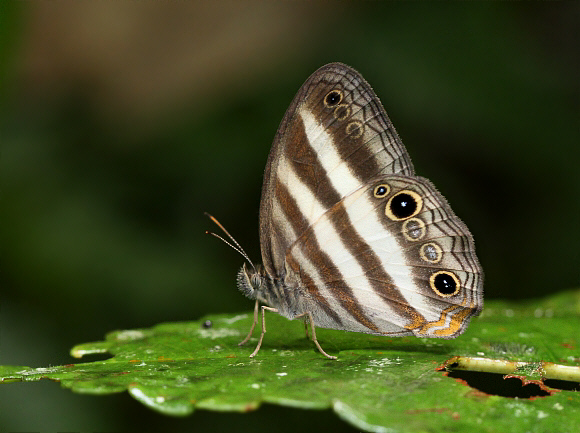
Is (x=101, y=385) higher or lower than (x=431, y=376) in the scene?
higher

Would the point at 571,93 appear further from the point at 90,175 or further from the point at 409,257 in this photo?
the point at 90,175

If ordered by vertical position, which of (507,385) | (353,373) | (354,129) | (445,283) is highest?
(354,129)

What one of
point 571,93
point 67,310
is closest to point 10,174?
point 67,310

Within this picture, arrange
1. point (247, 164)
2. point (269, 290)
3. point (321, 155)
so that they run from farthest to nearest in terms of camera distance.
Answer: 1. point (247, 164)
2. point (269, 290)
3. point (321, 155)

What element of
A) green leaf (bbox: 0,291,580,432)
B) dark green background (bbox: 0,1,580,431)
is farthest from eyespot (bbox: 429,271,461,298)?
dark green background (bbox: 0,1,580,431)

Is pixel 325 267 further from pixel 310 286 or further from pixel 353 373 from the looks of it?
pixel 353 373

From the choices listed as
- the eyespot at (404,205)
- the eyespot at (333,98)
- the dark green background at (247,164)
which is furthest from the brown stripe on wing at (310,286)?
the dark green background at (247,164)

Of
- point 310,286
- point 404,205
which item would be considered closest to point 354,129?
point 404,205
